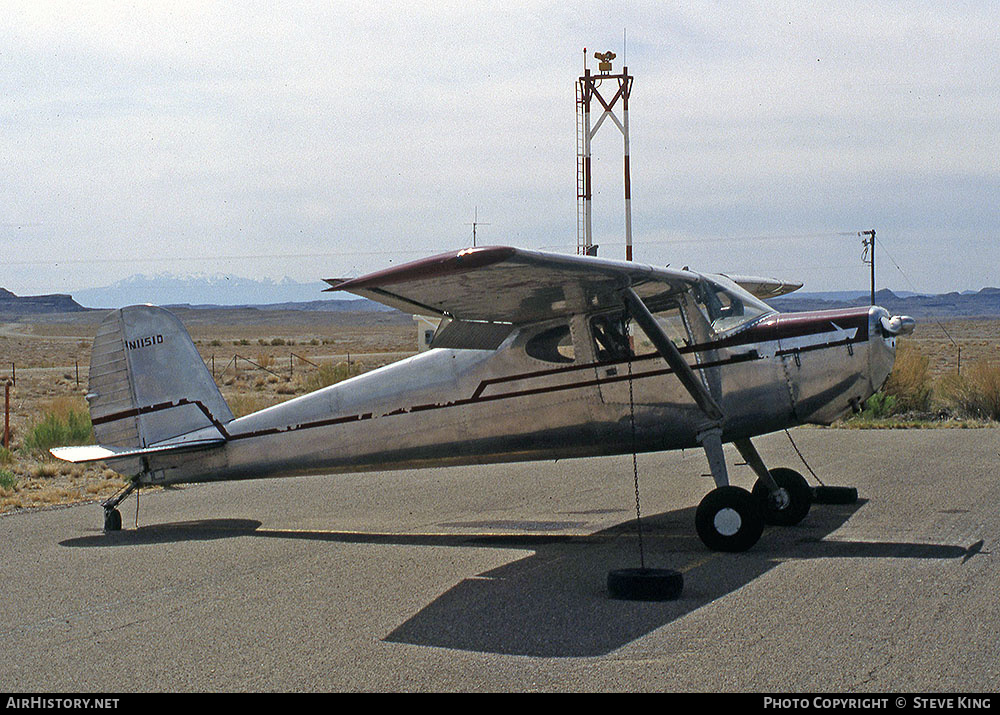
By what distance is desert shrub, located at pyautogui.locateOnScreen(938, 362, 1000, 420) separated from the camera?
21188 mm

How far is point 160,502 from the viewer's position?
13398 mm

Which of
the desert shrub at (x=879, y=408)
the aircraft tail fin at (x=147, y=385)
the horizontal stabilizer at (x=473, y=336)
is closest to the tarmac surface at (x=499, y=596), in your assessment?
the aircraft tail fin at (x=147, y=385)

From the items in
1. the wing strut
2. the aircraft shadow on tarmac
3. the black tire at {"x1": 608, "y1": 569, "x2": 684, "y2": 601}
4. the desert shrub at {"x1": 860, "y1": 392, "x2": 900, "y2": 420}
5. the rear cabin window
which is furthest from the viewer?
the desert shrub at {"x1": 860, "y1": 392, "x2": 900, "y2": 420}

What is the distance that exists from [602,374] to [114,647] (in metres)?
4.90

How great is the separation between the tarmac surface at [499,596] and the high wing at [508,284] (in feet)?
6.82

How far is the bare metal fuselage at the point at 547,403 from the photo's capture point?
9.38 metres

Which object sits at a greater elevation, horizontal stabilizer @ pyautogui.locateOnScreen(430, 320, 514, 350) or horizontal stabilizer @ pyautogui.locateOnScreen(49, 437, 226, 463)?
horizontal stabilizer @ pyautogui.locateOnScreen(430, 320, 514, 350)

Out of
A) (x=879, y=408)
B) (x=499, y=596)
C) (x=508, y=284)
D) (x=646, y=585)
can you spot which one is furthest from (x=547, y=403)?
(x=879, y=408)

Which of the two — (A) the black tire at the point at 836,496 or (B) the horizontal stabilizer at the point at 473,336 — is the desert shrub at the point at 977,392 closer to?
(A) the black tire at the point at 836,496

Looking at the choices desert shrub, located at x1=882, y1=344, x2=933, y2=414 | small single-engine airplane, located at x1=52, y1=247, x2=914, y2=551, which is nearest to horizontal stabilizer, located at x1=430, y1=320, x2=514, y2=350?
small single-engine airplane, located at x1=52, y1=247, x2=914, y2=551

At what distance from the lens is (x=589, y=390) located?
9.74 m

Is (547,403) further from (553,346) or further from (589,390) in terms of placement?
(553,346)

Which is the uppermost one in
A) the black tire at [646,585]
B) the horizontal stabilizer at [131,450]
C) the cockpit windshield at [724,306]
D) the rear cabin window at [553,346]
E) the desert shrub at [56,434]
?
the cockpit windshield at [724,306]

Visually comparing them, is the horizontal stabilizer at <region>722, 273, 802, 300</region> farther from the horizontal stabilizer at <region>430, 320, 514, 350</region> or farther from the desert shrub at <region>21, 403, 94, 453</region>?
the desert shrub at <region>21, 403, 94, 453</region>
